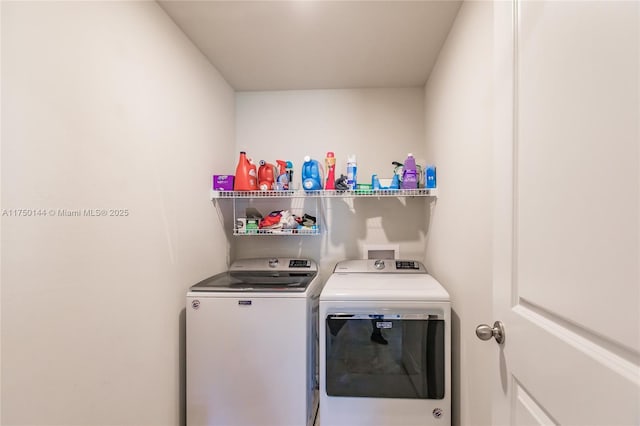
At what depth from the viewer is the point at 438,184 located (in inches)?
77.1

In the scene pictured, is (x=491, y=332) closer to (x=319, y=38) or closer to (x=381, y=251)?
(x=381, y=251)

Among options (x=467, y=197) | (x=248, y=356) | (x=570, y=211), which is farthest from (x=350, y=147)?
(x=570, y=211)

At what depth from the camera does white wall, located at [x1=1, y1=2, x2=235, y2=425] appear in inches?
34.8

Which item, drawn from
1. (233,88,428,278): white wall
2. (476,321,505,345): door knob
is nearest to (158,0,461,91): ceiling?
(233,88,428,278): white wall

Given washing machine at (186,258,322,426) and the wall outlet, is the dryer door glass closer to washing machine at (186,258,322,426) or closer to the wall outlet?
washing machine at (186,258,322,426)

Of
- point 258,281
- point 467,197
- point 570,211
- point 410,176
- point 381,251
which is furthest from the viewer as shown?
point 381,251

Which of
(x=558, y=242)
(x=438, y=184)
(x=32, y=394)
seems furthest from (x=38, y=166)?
(x=438, y=184)

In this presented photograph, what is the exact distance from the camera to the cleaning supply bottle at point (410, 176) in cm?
205

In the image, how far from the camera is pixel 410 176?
205 cm

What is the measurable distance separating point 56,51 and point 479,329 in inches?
64.2

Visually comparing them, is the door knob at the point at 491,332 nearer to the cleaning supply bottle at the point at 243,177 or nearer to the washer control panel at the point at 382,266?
the washer control panel at the point at 382,266

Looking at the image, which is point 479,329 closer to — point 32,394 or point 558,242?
point 558,242

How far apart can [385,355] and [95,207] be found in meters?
1.52

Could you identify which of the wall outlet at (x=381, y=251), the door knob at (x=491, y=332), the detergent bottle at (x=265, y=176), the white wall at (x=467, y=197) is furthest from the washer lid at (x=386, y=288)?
the detergent bottle at (x=265, y=176)
